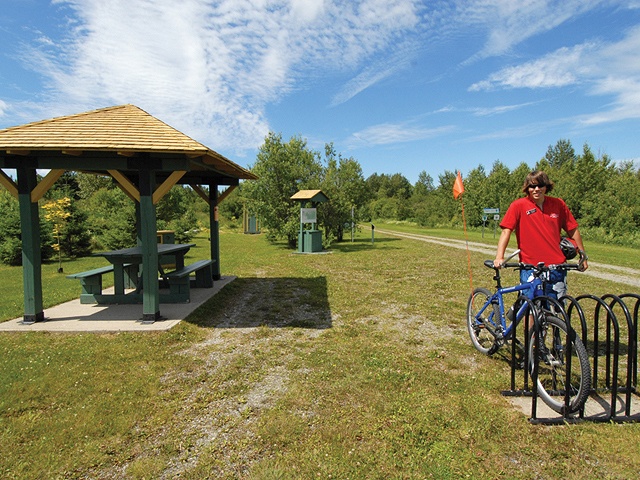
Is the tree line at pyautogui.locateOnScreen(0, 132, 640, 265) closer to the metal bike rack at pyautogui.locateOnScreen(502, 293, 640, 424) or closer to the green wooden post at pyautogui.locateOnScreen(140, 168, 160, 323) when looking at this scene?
the green wooden post at pyautogui.locateOnScreen(140, 168, 160, 323)

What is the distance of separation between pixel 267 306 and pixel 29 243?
3.98 m

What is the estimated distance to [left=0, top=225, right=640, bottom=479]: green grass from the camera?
261cm

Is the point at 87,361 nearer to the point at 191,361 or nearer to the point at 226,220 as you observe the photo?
the point at 191,361

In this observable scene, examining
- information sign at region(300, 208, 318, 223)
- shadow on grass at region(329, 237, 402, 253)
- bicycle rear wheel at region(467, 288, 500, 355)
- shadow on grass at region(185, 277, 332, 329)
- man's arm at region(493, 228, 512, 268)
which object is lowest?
shadow on grass at region(185, 277, 332, 329)

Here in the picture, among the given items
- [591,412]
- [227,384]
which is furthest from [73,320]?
[591,412]

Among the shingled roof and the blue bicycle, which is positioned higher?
the shingled roof

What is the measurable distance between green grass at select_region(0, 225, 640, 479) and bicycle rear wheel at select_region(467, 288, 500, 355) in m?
0.18

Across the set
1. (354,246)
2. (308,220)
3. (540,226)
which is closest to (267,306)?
(540,226)

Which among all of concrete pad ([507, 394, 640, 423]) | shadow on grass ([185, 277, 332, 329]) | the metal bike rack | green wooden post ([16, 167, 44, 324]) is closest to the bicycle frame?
the metal bike rack

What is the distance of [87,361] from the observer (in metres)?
4.45

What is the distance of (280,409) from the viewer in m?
3.38

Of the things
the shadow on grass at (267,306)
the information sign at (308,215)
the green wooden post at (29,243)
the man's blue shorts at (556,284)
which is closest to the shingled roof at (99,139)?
the green wooden post at (29,243)

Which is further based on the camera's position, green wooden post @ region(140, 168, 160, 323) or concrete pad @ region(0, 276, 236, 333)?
green wooden post @ region(140, 168, 160, 323)

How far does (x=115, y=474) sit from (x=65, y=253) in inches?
658
